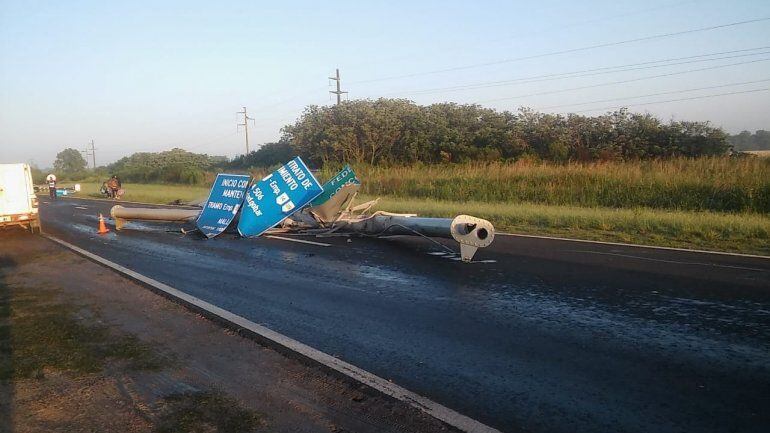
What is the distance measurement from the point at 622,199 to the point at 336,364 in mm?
16174

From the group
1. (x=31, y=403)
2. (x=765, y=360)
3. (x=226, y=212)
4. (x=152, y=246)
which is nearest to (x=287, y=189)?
(x=226, y=212)

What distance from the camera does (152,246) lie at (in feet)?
42.9

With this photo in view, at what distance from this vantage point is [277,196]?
1353cm

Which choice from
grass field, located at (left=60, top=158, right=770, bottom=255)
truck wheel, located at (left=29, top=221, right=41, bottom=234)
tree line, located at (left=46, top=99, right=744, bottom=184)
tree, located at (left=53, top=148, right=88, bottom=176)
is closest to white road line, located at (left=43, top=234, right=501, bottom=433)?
grass field, located at (left=60, top=158, right=770, bottom=255)

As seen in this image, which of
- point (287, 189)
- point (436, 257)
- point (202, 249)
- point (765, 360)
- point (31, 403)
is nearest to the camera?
point (31, 403)

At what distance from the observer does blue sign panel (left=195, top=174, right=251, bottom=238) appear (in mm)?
14188

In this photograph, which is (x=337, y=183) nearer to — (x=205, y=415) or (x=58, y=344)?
(x=58, y=344)

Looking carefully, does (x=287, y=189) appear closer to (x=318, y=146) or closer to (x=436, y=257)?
(x=436, y=257)

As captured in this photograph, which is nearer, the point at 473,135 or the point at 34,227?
the point at 34,227

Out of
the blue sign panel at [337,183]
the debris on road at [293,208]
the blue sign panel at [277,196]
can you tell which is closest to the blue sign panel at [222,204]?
the debris on road at [293,208]

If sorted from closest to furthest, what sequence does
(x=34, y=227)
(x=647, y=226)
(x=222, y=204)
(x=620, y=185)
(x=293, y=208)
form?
(x=293, y=208) < (x=647, y=226) < (x=222, y=204) < (x=34, y=227) < (x=620, y=185)

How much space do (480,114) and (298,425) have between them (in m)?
41.3

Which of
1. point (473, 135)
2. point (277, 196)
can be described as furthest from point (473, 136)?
point (277, 196)

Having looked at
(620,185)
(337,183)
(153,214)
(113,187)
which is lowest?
(153,214)
